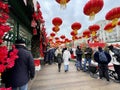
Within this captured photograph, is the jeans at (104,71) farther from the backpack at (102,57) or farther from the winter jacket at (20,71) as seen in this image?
the winter jacket at (20,71)

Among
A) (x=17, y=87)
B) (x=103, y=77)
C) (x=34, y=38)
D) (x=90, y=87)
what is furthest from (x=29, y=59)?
(x=34, y=38)

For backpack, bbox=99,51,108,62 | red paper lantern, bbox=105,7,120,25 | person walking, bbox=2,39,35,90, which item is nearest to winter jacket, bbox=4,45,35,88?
person walking, bbox=2,39,35,90

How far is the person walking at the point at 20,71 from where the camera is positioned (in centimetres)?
317

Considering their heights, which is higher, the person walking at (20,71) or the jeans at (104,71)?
the person walking at (20,71)

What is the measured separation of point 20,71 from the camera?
324 cm

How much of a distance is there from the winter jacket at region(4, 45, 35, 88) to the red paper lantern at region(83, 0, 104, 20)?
147 inches

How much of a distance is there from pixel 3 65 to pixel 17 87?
1.30 metres

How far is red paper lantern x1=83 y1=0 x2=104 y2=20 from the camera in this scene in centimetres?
601

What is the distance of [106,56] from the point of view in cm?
744

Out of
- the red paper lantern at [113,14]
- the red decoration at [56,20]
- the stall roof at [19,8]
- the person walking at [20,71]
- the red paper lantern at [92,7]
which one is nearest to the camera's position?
the person walking at [20,71]

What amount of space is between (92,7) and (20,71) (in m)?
4.15

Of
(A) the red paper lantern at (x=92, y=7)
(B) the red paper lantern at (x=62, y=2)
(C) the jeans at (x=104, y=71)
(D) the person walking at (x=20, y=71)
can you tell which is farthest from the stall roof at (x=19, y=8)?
(C) the jeans at (x=104, y=71)

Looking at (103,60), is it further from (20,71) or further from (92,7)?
(20,71)

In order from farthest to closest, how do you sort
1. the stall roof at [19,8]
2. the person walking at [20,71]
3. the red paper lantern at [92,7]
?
1. the red paper lantern at [92,7]
2. the stall roof at [19,8]
3. the person walking at [20,71]
